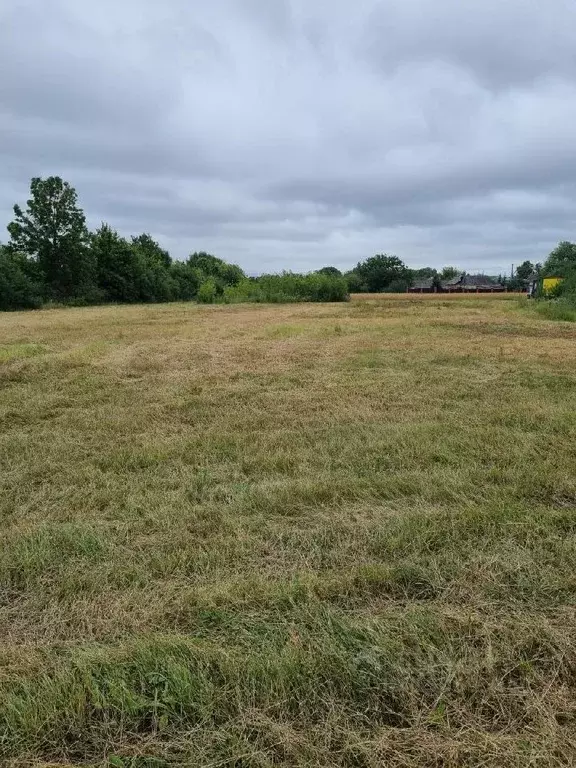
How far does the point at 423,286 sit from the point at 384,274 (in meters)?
8.47

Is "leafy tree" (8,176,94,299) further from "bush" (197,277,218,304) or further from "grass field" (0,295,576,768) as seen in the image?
"grass field" (0,295,576,768)

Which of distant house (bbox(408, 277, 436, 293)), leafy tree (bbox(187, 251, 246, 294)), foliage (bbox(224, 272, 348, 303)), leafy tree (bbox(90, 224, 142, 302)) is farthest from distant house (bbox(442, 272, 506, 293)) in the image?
leafy tree (bbox(90, 224, 142, 302))

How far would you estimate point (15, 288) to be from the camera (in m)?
41.3

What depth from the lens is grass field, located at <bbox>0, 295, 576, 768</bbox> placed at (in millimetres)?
1818

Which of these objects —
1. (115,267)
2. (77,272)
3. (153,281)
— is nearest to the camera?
(77,272)

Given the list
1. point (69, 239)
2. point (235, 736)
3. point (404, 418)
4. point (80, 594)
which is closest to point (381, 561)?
point (235, 736)

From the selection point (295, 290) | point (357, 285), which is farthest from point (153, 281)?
point (357, 285)

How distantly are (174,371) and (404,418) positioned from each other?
550 centimetres

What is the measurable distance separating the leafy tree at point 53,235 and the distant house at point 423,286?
2631 inches

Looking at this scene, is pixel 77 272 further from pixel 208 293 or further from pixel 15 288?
pixel 208 293

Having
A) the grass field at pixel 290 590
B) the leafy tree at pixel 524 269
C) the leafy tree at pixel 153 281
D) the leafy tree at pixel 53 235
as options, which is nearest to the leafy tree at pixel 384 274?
the leafy tree at pixel 524 269

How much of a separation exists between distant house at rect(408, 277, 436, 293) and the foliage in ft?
171

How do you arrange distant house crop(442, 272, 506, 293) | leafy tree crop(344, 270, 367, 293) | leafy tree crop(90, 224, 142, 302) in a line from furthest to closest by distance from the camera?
distant house crop(442, 272, 506, 293) → leafy tree crop(344, 270, 367, 293) → leafy tree crop(90, 224, 142, 302)

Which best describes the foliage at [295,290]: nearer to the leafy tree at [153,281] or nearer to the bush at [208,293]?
the bush at [208,293]
